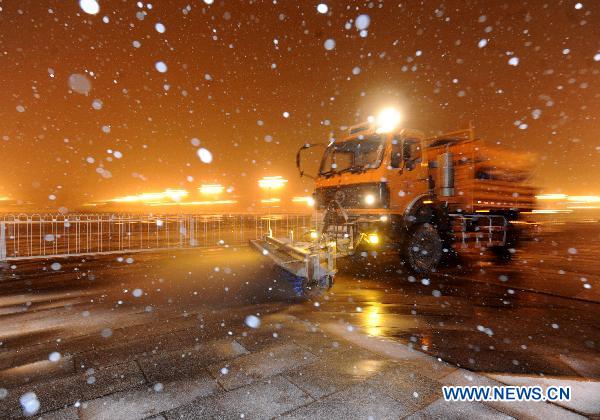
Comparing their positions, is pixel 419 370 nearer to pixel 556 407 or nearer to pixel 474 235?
pixel 556 407

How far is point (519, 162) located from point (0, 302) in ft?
45.2

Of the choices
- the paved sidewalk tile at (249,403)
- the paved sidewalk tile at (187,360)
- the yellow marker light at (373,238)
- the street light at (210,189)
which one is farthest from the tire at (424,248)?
the street light at (210,189)

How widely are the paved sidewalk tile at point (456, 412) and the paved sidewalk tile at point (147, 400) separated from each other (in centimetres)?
166

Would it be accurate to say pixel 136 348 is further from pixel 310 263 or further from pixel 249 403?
pixel 310 263

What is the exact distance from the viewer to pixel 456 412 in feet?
8.29

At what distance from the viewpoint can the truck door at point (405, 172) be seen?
7.65 m

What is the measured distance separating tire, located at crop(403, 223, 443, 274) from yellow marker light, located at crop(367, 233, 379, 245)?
1.06 m

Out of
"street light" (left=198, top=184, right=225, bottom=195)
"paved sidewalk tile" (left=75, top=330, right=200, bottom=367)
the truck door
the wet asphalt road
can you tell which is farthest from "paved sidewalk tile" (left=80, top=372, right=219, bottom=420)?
"street light" (left=198, top=184, right=225, bottom=195)

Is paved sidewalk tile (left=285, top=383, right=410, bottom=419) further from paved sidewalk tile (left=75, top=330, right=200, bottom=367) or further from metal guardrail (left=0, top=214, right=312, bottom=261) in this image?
metal guardrail (left=0, top=214, right=312, bottom=261)

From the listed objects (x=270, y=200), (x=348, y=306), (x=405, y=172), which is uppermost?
(x=405, y=172)

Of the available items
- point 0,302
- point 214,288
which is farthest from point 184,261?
point 0,302

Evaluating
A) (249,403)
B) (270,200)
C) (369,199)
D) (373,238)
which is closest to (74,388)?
(249,403)

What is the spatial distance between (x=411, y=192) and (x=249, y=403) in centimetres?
643

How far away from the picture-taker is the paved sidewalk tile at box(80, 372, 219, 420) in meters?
2.51
